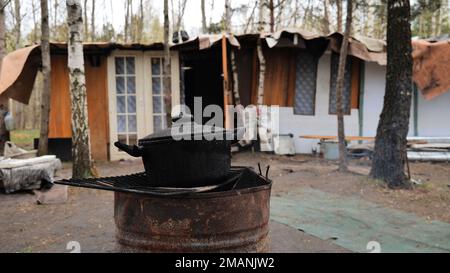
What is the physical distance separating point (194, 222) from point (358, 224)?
10.2ft

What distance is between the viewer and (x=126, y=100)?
34.5 ft

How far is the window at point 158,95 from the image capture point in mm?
10531

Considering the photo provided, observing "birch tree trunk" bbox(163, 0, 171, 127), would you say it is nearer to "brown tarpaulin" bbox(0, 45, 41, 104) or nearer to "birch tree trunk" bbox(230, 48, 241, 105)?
"birch tree trunk" bbox(230, 48, 241, 105)

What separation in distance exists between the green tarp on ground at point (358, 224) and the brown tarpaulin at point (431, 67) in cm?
532

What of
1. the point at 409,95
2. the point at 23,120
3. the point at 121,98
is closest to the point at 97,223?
the point at 409,95

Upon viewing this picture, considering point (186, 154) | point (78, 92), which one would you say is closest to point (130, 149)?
point (186, 154)

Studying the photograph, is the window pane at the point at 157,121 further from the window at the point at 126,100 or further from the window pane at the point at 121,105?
the window pane at the point at 121,105

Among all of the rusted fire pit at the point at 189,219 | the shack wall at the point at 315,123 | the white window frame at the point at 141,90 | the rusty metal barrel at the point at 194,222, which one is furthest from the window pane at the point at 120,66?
the rusty metal barrel at the point at 194,222

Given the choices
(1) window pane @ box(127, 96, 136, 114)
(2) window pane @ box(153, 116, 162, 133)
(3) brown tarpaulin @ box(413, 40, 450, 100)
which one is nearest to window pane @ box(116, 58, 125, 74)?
(1) window pane @ box(127, 96, 136, 114)

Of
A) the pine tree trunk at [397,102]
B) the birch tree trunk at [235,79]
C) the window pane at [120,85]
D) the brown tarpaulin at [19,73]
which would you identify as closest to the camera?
the pine tree trunk at [397,102]

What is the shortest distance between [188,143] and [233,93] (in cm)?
804

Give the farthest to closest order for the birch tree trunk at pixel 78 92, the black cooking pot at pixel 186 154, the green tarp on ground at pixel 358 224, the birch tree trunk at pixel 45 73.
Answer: the birch tree trunk at pixel 45 73
the birch tree trunk at pixel 78 92
the green tarp on ground at pixel 358 224
the black cooking pot at pixel 186 154

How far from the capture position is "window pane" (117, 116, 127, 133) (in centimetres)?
1052

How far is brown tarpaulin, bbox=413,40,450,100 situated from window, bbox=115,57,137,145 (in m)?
6.83
